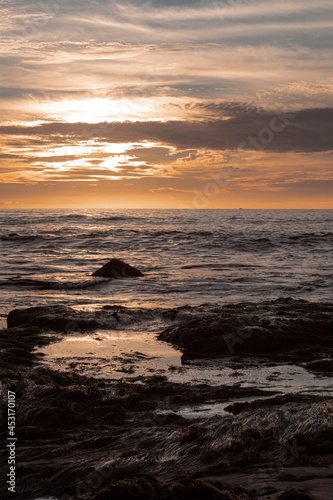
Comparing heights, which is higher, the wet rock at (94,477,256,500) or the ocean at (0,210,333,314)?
the wet rock at (94,477,256,500)

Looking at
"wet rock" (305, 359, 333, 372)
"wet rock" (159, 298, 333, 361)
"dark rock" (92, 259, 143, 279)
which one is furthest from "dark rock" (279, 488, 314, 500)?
"dark rock" (92, 259, 143, 279)

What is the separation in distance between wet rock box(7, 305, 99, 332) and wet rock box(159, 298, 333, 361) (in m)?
1.96

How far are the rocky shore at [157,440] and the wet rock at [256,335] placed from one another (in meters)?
0.69

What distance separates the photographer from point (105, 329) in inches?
547

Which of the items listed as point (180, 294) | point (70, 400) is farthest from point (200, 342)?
point (180, 294)

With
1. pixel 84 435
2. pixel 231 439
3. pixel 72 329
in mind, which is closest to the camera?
pixel 231 439

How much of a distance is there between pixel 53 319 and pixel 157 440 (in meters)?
8.26

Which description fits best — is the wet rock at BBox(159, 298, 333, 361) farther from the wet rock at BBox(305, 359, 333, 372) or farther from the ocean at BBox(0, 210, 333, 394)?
the wet rock at BBox(305, 359, 333, 372)

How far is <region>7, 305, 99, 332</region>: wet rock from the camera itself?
13906 mm

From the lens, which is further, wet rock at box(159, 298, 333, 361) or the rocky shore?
wet rock at box(159, 298, 333, 361)

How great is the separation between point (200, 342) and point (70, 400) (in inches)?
166

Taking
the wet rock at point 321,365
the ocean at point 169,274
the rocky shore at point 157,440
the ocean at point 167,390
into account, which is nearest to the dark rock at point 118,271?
the ocean at point 169,274

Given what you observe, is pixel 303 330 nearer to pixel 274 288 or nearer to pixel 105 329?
Result: pixel 105 329

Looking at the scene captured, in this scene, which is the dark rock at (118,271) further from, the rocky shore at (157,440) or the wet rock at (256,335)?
the rocky shore at (157,440)
